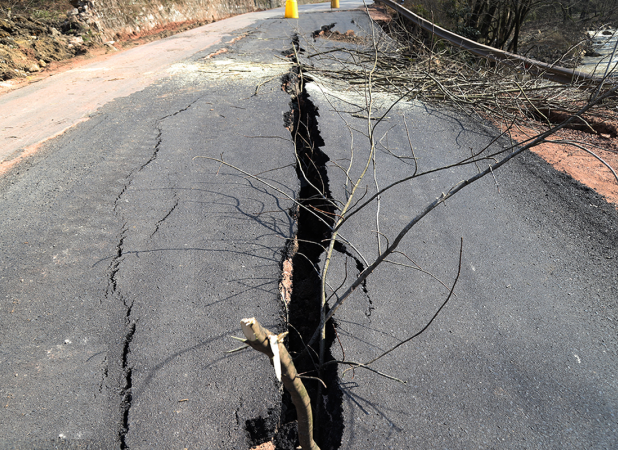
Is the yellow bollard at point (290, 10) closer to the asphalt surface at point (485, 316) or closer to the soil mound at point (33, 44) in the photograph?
the soil mound at point (33, 44)

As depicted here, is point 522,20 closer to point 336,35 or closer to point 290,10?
point 336,35

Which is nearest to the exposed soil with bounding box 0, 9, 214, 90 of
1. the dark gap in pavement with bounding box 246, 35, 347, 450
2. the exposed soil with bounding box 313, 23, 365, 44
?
the exposed soil with bounding box 313, 23, 365, 44

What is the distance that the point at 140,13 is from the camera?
10.7m

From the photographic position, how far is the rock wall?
30.6ft

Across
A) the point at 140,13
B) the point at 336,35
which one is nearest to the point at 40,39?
the point at 140,13

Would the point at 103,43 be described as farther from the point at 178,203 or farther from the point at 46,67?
the point at 178,203

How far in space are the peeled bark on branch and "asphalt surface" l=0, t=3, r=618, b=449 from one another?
0.41m

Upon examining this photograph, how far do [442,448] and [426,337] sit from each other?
61cm

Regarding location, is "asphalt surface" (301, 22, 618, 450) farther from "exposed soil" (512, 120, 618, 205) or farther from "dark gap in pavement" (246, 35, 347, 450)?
"exposed soil" (512, 120, 618, 205)

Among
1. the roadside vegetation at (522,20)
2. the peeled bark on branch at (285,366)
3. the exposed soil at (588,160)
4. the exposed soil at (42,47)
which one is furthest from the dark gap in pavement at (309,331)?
the roadside vegetation at (522,20)

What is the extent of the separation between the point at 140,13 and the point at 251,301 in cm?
1150

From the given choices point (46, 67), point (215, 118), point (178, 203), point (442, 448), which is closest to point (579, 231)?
point (442, 448)

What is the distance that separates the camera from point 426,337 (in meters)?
2.12

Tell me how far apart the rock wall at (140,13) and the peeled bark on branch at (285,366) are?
421 inches
